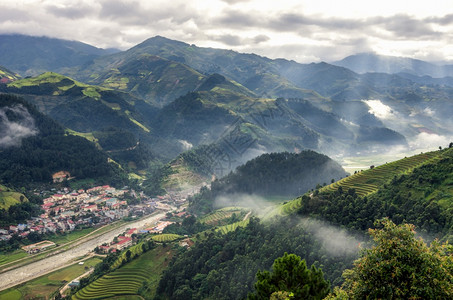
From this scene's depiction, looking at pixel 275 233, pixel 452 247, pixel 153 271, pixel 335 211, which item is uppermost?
pixel 452 247

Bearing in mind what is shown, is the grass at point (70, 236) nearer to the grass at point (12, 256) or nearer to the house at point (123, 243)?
the grass at point (12, 256)

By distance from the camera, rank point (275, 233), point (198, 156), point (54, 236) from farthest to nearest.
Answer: point (198, 156) < point (54, 236) < point (275, 233)

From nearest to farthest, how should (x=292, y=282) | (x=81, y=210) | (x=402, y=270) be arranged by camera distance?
(x=402, y=270) < (x=292, y=282) < (x=81, y=210)

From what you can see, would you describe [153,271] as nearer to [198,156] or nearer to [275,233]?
[275,233]

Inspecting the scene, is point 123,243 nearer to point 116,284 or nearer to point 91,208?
point 116,284

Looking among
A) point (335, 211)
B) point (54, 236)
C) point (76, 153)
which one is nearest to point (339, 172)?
point (335, 211)

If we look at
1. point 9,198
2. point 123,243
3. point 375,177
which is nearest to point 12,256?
point 123,243

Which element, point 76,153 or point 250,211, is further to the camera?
point 76,153
